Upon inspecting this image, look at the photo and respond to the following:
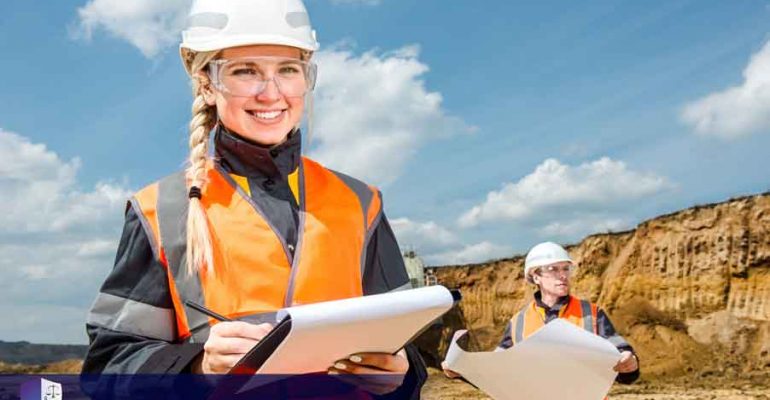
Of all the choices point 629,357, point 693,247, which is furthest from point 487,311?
point 629,357

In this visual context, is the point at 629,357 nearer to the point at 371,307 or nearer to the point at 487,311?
the point at 371,307

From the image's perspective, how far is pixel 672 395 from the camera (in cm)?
1850

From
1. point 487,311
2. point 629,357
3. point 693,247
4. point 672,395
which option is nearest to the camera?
point 629,357

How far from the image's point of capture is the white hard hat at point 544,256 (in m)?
6.07

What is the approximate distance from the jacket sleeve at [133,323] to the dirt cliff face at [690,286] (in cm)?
2335

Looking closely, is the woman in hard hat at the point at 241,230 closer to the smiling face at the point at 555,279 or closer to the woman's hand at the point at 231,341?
the woman's hand at the point at 231,341

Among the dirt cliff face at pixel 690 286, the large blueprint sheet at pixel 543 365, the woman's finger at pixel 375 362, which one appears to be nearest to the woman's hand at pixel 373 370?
the woman's finger at pixel 375 362

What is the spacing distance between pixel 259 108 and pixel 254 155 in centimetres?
10

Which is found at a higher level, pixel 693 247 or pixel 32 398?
pixel 693 247

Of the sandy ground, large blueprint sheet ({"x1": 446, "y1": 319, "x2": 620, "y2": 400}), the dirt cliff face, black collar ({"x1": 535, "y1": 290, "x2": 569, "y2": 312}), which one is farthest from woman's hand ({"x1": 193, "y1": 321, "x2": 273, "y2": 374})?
the dirt cliff face

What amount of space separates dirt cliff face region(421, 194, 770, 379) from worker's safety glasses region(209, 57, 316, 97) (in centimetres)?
2325

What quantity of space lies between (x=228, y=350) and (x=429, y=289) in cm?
39

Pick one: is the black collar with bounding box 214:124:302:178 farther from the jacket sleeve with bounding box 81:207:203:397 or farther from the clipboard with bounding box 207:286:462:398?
the clipboard with bounding box 207:286:462:398

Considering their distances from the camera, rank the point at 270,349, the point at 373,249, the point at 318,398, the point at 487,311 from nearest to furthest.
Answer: the point at 270,349, the point at 318,398, the point at 373,249, the point at 487,311
